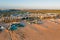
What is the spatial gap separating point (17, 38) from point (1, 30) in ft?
9.75

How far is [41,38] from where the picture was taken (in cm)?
916

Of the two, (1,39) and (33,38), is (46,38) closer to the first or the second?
A: (33,38)

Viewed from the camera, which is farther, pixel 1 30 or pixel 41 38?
pixel 1 30

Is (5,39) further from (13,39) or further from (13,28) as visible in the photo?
(13,28)

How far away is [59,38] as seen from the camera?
29.8ft

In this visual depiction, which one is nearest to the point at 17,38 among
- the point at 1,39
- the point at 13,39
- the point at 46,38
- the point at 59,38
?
the point at 13,39

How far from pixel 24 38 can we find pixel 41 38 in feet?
3.69

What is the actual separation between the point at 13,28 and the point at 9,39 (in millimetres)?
3161

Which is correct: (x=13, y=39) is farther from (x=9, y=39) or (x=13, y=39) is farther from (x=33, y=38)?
(x=33, y=38)

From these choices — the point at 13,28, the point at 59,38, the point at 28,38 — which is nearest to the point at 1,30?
the point at 13,28

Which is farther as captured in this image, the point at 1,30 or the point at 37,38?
the point at 1,30

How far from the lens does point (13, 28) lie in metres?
12.0

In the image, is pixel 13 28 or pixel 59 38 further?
pixel 13 28

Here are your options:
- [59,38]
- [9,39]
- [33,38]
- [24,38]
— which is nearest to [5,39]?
[9,39]
